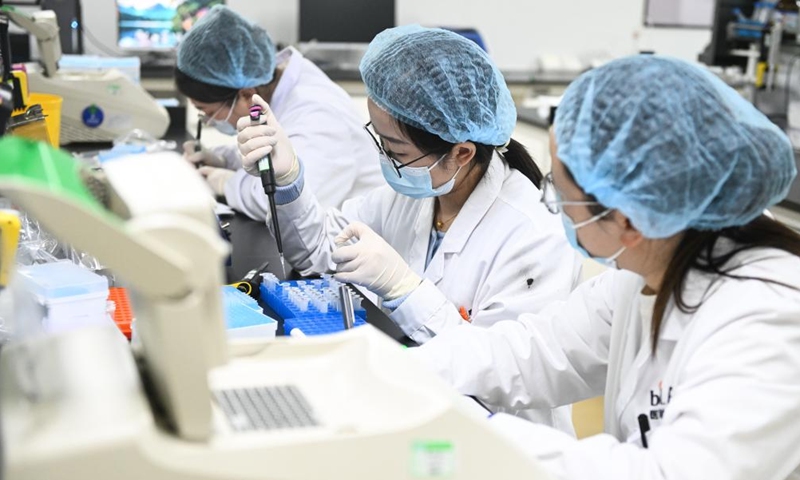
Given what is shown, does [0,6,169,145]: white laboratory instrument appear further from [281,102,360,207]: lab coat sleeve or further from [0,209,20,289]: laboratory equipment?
[0,209,20,289]: laboratory equipment

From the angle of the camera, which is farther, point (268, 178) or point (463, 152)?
point (268, 178)

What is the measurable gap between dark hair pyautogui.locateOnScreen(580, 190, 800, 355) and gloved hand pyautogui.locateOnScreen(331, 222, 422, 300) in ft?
1.97

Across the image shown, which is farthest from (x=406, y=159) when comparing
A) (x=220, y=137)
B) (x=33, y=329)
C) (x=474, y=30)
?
(x=474, y=30)

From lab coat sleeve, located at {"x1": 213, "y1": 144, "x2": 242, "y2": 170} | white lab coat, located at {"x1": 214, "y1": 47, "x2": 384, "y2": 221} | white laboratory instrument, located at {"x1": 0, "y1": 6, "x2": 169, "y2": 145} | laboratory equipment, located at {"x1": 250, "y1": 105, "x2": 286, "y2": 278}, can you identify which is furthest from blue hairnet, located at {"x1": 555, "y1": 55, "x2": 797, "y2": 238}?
white laboratory instrument, located at {"x1": 0, "y1": 6, "x2": 169, "y2": 145}

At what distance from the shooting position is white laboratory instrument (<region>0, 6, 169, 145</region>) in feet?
10.5

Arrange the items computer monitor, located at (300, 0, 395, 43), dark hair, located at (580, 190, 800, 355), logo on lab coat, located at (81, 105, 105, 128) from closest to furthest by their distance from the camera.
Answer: dark hair, located at (580, 190, 800, 355)
logo on lab coat, located at (81, 105, 105, 128)
computer monitor, located at (300, 0, 395, 43)

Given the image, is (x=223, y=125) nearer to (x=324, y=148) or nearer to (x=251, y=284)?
(x=324, y=148)

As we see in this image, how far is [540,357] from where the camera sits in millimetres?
1445

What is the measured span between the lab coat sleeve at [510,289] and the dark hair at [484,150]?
183 millimetres

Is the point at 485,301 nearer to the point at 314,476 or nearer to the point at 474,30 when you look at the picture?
the point at 314,476

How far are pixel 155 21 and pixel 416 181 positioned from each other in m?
3.51

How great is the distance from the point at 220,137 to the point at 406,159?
3072mm

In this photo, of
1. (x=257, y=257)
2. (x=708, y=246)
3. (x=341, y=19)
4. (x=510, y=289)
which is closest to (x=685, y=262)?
(x=708, y=246)

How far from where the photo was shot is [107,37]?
16.6ft
